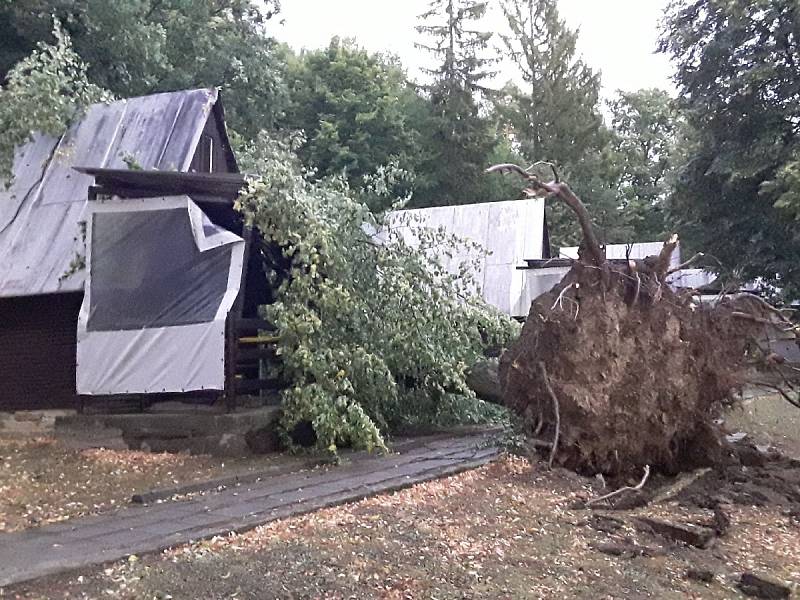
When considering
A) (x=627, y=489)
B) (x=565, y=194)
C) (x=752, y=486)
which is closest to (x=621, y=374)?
A: (x=627, y=489)

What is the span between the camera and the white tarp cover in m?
9.98

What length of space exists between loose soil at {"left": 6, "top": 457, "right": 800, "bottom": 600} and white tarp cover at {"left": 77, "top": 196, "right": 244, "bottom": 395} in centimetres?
332

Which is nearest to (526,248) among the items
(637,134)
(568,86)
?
(568,86)

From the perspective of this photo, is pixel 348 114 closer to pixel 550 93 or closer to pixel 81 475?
pixel 550 93

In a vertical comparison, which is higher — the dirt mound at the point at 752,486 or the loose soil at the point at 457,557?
the loose soil at the point at 457,557

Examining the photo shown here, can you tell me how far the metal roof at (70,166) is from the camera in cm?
1131

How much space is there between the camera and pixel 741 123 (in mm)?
22281

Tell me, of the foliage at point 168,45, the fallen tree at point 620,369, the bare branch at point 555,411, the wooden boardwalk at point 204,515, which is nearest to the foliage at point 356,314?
the wooden boardwalk at point 204,515

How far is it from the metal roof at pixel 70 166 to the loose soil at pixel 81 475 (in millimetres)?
2172

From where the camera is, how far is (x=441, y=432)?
40.7 ft

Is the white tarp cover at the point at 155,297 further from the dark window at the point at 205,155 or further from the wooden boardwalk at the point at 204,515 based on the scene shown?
the dark window at the point at 205,155

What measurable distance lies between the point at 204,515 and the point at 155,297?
4.00 metres

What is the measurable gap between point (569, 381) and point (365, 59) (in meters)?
28.4

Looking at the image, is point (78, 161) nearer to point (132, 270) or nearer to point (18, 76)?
point (18, 76)
